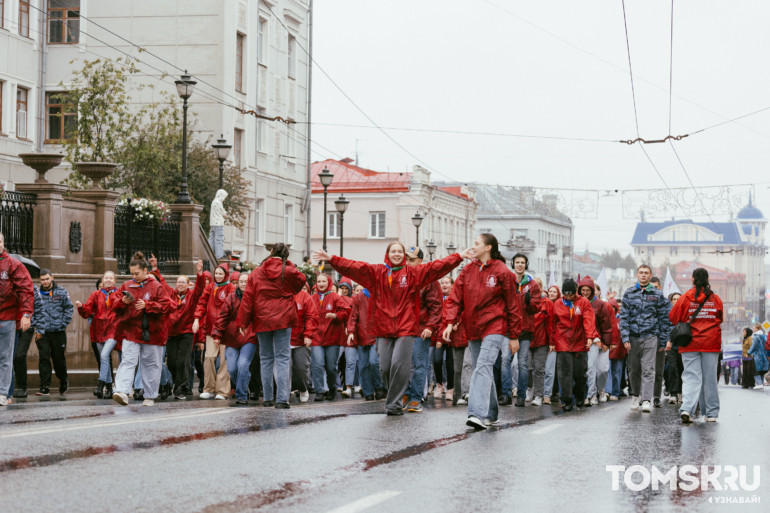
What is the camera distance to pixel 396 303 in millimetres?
13023

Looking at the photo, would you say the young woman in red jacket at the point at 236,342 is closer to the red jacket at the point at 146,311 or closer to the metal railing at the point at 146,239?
the red jacket at the point at 146,311

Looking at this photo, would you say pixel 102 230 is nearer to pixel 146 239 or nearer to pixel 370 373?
pixel 146 239

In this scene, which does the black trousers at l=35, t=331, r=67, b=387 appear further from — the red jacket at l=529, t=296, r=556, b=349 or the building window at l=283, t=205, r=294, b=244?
the building window at l=283, t=205, r=294, b=244

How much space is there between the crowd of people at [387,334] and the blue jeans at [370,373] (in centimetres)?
3

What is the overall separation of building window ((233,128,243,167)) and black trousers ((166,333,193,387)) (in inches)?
1047

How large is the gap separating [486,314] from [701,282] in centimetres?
302

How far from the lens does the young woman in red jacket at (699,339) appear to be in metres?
13.5

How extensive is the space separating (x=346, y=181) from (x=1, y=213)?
5574 cm

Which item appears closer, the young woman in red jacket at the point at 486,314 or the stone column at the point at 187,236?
the young woman in red jacket at the point at 486,314

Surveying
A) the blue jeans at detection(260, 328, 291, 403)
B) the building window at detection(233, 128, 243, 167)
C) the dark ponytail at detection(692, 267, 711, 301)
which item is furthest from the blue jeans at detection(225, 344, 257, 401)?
the building window at detection(233, 128, 243, 167)

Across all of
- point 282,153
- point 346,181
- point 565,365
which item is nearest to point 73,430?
point 565,365

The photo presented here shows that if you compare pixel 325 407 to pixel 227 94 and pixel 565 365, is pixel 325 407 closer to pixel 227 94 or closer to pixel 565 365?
pixel 565 365

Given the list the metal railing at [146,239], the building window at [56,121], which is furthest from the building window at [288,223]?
the metal railing at [146,239]

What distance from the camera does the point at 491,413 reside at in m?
12.1
